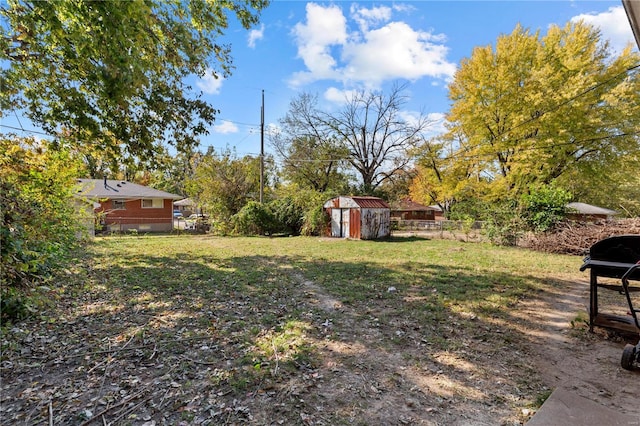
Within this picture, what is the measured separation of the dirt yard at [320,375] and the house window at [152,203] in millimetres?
19712

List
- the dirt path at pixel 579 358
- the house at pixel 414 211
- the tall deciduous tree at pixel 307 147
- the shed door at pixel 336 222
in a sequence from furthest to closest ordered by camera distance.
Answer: the house at pixel 414 211 → the tall deciduous tree at pixel 307 147 → the shed door at pixel 336 222 → the dirt path at pixel 579 358

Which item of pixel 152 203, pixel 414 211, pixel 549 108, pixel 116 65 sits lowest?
pixel 414 211

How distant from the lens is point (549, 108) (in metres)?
14.0

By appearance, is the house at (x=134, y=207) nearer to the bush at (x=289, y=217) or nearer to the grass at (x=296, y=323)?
the bush at (x=289, y=217)

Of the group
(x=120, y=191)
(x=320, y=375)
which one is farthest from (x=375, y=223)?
(x=120, y=191)

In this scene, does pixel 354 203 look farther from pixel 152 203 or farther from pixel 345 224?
pixel 152 203

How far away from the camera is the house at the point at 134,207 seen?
66.1 feet

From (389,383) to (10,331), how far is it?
14.7ft

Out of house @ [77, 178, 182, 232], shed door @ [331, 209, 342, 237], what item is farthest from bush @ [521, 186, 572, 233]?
house @ [77, 178, 182, 232]

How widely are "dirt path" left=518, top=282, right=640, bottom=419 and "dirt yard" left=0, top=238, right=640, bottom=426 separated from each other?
15 mm

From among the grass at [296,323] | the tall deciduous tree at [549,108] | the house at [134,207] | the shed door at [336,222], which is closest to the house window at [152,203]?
the house at [134,207]

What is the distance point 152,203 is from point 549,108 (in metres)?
25.2

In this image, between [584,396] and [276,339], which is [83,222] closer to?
[276,339]

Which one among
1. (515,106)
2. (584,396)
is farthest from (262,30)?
(515,106)
